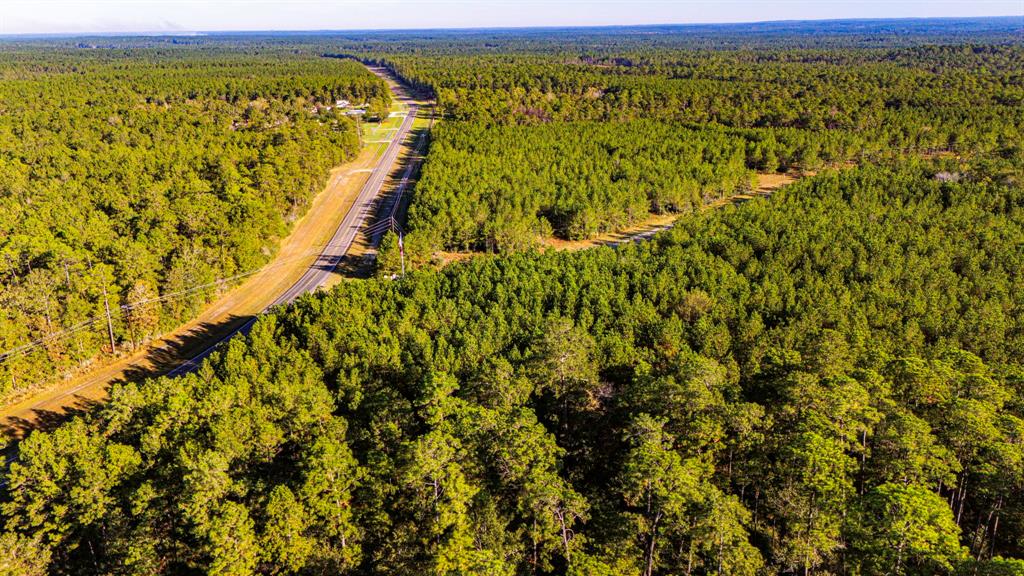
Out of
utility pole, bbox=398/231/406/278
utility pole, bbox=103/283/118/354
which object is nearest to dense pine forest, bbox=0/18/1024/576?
utility pole, bbox=398/231/406/278

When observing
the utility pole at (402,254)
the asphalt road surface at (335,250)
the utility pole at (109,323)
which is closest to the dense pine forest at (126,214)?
the utility pole at (109,323)

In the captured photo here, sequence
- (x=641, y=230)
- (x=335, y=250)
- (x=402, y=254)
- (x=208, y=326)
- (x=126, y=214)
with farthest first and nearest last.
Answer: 1. (x=641, y=230)
2. (x=335, y=250)
3. (x=126, y=214)
4. (x=402, y=254)
5. (x=208, y=326)

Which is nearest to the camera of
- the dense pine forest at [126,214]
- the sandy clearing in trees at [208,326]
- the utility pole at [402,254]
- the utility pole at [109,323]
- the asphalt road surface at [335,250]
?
the sandy clearing in trees at [208,326]

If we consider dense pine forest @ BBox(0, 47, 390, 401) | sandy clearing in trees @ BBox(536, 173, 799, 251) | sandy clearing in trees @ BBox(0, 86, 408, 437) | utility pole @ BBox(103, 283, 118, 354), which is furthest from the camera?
sandy clearing in trees @ BBox(536, 173, 799, 251)

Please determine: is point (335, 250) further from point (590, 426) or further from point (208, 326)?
point (590, 426)

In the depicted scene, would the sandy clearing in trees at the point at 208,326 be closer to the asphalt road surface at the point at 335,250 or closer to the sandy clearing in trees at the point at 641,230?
the asphalt road surface at the point at 335,250

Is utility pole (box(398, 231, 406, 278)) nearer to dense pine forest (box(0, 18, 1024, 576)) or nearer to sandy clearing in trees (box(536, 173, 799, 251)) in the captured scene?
dense pine forest (box(0, 18, 1024, 576))

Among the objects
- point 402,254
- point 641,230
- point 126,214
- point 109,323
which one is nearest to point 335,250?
point 402,254

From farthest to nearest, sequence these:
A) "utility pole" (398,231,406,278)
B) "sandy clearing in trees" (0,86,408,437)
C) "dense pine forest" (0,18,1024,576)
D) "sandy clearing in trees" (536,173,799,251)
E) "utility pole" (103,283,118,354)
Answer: "sandy clearing in trees" (536,173,799,251) → "utility pole" (398,231,406,278) → "utility pole" (103,283,118,354) → "sandy clearing in trees" (0,86,408,437) → "dense pine forest" (0,18,1024,576)
